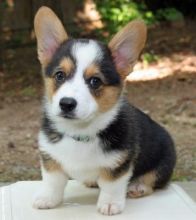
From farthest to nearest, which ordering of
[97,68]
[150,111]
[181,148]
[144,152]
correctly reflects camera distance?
1. [150,111]
2. [181,148]
3. [144,152]
4. [97,68]

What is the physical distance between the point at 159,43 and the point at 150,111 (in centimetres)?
372

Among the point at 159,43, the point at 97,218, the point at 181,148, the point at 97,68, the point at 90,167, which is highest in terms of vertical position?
the point at 97,68

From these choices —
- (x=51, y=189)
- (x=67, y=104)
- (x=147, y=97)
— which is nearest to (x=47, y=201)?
(x=51, y=189)

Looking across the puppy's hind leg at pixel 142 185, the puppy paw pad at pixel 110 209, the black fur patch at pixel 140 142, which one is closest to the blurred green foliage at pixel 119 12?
the black fur patch at pixel 140 142

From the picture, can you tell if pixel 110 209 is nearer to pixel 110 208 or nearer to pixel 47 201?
pixel 110 208

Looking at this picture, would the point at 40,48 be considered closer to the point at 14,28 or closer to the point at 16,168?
the point at 16,168

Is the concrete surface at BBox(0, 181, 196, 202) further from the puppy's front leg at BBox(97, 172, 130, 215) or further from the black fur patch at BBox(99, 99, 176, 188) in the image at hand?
the puppy's front leg at BBox(97, 172, 130, 215)

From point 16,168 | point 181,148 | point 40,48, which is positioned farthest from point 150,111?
Result: point 40,48

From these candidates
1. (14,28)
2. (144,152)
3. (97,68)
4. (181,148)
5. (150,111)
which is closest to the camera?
(97,68)

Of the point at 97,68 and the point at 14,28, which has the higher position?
the point at 97,68

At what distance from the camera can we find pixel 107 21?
1095cm

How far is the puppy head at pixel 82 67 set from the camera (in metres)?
3.32

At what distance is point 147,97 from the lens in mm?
8406

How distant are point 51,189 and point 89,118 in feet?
1.90
